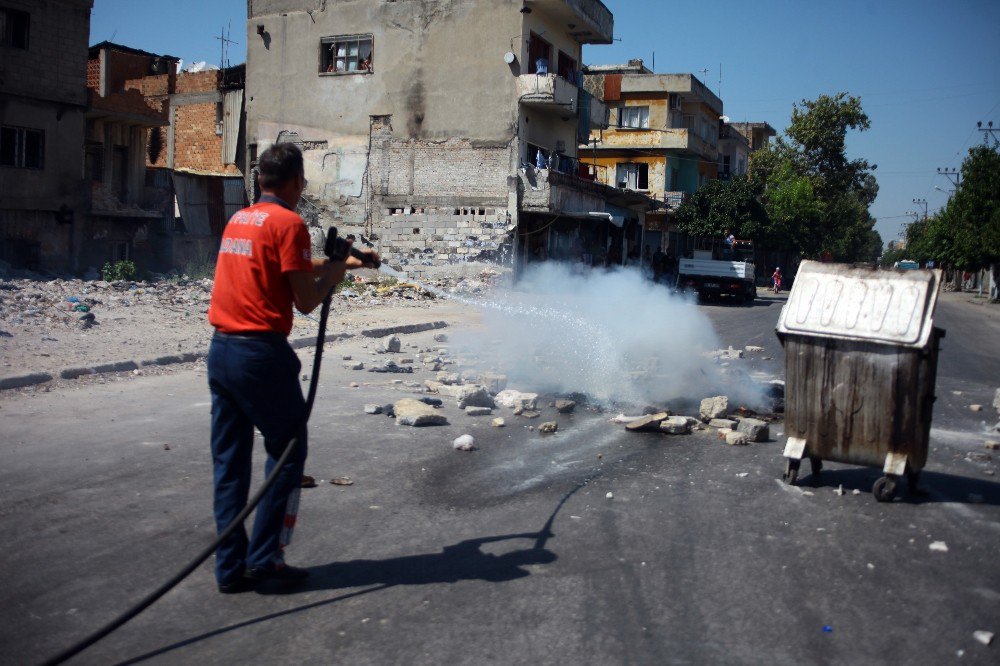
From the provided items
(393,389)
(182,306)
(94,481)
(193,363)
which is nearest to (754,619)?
(94,481)

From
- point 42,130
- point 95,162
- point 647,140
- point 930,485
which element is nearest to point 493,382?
point 930,485

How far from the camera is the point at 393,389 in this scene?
9406 mm

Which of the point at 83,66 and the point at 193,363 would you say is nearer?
the point at 193,363

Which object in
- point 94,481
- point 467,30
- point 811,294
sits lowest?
point 94,481

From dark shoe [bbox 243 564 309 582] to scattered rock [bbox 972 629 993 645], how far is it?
9.70 feet

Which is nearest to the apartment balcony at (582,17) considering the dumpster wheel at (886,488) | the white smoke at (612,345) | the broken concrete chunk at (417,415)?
the white smoke at (612,345)

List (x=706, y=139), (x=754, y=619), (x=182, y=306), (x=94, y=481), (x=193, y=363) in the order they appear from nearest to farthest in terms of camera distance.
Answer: (x=754, y=619) → (x=94, y=481) → (x=193, y=363) → (x=182, y=306) → (x=706, y=139)

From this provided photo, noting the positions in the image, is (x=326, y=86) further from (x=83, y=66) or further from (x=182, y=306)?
(x=182, y=306)

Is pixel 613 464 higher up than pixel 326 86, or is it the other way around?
pixel 326 86

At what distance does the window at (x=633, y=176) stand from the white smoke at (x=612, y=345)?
118ft

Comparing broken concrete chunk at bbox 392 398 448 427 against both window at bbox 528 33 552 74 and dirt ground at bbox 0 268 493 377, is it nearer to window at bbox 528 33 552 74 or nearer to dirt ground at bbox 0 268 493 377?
dirt ground at bbox 0 268 493 377

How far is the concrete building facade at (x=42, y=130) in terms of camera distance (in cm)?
2398

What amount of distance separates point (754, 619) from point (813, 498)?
2.21m

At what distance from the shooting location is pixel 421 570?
3.99 metres
